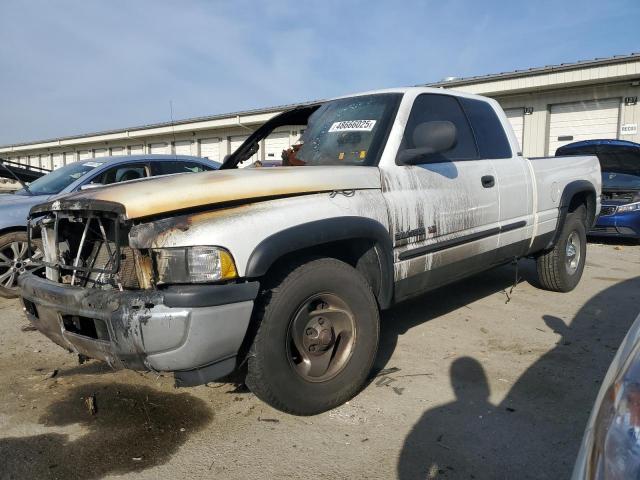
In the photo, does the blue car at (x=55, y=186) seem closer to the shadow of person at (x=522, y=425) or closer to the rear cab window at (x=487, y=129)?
the rear cab window at (x=487, y=129)

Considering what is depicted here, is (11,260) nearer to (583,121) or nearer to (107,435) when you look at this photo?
(107,435)

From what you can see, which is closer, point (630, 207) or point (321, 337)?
point (321, 337)

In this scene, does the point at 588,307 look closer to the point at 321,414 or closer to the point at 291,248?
the point at 321,414

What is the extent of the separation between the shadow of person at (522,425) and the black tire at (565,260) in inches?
57.9

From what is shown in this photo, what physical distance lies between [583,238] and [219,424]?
15.4 feet

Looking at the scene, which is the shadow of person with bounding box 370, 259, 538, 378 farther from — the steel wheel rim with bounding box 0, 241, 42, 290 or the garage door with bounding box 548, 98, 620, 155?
the garage door with bounding box 548, 98, 620, 155

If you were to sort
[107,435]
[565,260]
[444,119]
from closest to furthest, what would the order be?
[107,435] < [444,119] < [565,260]

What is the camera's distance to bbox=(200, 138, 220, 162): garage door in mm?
25500

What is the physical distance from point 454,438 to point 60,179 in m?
5.81

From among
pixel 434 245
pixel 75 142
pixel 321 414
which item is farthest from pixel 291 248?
pixel 75 142

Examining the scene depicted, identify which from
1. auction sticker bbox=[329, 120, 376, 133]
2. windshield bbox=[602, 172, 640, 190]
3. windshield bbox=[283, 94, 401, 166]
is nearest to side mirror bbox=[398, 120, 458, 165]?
windshield bbox=[283, 94, 401, 166]

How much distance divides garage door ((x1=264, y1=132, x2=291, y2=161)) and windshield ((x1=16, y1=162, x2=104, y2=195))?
46.5ft

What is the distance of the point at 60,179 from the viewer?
6324 millimetres

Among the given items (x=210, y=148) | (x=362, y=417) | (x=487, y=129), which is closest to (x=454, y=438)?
(x=362, y=417)
